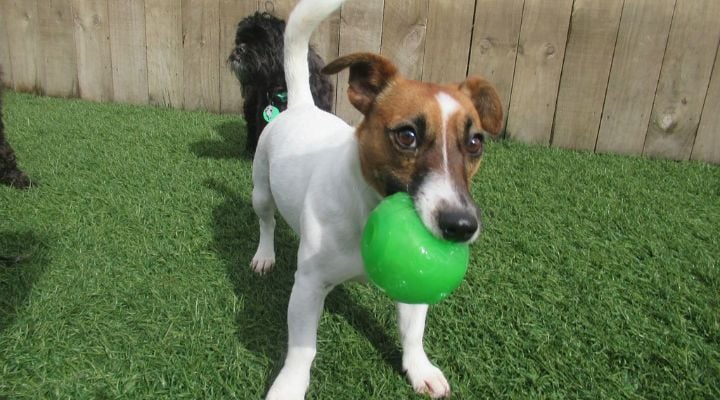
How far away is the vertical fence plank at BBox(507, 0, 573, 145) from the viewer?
5270 mm

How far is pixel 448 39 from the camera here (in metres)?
5.54

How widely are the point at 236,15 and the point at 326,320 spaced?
4.66 metres

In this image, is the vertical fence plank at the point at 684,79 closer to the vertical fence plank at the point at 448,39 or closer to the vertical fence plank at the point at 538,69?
the vertical fence plank at the point at 538,69

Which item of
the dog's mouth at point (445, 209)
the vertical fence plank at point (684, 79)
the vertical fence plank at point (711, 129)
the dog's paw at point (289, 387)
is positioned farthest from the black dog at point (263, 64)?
the vertical fence plank at point (711, 129)

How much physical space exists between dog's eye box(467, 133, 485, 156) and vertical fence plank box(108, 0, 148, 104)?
567 cm

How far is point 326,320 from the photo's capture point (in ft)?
8.42

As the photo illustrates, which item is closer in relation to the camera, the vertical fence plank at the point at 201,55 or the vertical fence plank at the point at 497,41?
the vertical fence plank at the point at 497,41

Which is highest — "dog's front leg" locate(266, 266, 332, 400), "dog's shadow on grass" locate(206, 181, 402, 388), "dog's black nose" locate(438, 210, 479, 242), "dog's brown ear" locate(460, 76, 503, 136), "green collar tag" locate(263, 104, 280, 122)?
"dog's brown ear" locate(460, 76, 503, 136)

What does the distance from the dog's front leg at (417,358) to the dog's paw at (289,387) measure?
0.45m

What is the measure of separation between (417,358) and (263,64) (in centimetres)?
345

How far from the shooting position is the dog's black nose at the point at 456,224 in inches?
60.7

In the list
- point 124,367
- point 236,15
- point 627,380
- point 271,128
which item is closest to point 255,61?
point 236,15

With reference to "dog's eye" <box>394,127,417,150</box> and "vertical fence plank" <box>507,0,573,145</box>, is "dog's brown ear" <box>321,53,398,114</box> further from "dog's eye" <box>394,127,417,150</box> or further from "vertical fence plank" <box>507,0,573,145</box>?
"vertical fence plank" <box>507,0,573,145</box>

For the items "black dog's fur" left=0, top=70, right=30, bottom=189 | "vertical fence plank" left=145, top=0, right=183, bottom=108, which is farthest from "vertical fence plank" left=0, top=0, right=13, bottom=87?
"black dog's fur" left=0, top=70, right=30, bottom=189
